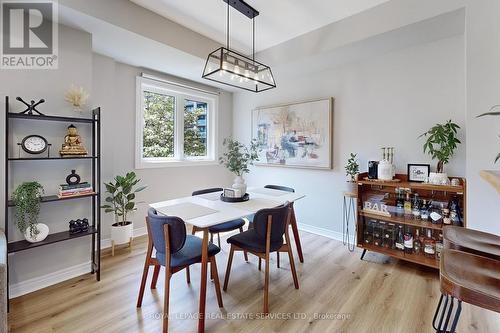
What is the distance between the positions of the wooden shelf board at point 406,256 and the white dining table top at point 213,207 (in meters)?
1.06

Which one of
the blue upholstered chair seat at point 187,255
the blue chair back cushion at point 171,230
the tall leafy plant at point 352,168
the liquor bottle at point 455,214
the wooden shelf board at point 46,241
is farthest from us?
the tall leafy plant at point 352,168

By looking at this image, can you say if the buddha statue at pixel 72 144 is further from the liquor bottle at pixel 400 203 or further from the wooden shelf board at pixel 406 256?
the liquor bottle at pixel 400 203

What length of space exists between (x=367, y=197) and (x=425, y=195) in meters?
0.57

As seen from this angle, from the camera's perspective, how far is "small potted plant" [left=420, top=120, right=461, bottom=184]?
7.55 ft

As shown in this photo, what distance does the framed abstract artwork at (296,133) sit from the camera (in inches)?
133

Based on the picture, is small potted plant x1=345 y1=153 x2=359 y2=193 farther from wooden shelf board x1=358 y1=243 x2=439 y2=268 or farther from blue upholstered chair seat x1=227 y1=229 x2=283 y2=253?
blue upholstered chair seat x1=227 y1=229 x2=283 y2=253

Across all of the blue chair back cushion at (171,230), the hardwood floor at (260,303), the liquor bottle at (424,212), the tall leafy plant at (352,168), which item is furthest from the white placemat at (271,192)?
the liquor bottle at (424,212)

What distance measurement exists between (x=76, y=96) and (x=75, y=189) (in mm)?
880

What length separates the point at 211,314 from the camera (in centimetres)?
184

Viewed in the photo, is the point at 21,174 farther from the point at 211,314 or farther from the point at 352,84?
the point at 352,84

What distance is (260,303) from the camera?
77.9 inches

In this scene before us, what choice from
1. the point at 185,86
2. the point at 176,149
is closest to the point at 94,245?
the point at 176,149

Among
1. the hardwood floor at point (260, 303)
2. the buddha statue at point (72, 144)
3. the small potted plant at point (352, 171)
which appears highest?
the buddha statue at point (72, 144)

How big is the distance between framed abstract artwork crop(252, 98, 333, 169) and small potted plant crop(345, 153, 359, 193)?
30cm
